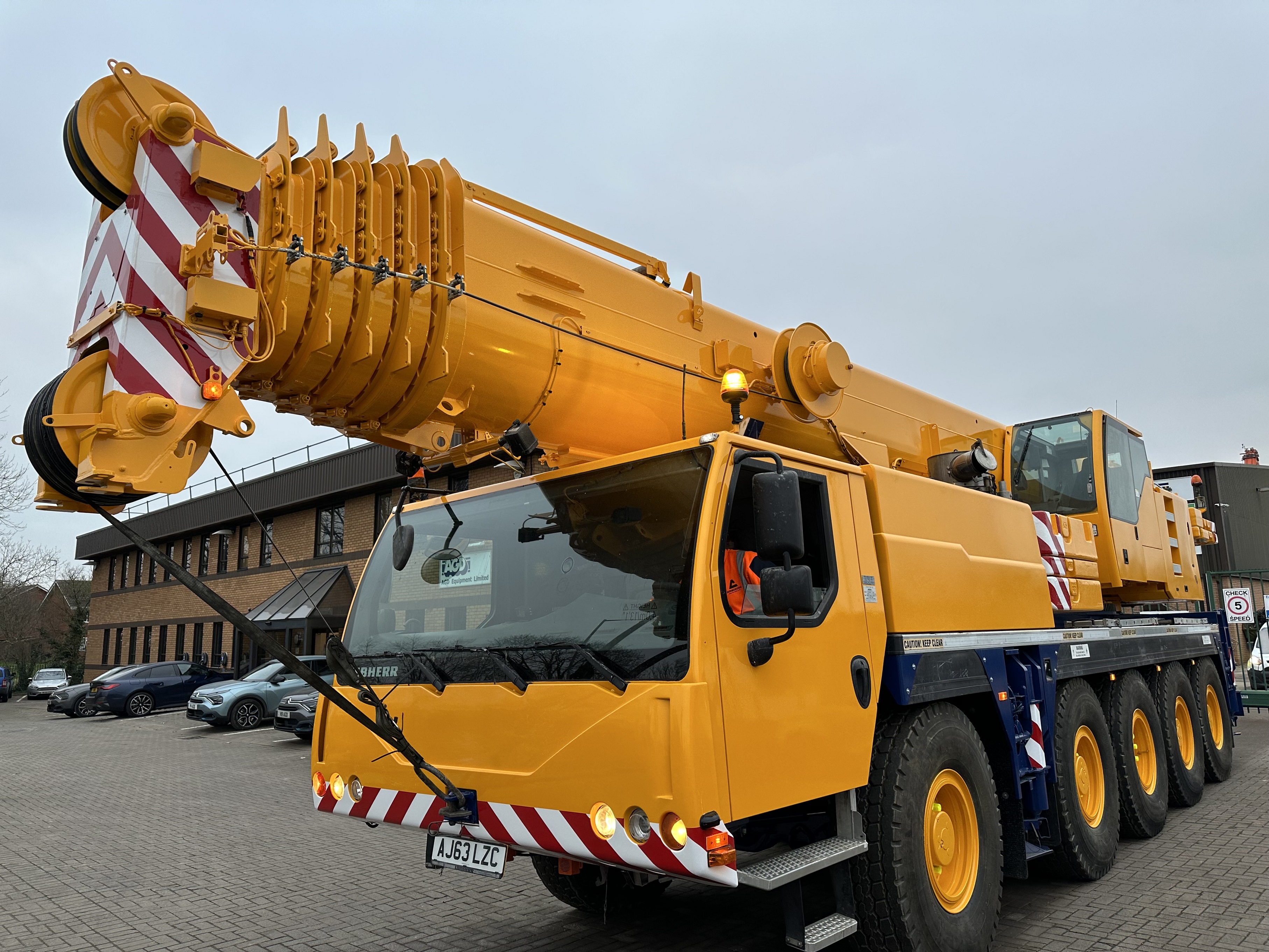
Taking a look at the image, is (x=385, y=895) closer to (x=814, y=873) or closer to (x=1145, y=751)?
(x=814, y=873)

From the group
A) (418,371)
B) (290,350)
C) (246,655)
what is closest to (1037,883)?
(418,371)

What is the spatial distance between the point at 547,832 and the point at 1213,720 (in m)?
8.72

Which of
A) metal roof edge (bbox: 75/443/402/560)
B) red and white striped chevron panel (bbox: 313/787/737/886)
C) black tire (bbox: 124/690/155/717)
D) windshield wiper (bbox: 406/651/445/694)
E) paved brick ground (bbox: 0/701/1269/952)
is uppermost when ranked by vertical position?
metal roof edge (bbox: 75/443/402/560)

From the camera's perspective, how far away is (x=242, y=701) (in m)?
18.9

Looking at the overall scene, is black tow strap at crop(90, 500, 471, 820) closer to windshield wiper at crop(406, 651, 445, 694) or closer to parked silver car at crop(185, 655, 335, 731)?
windshield wiper at crop(406, 651, 445, 694)

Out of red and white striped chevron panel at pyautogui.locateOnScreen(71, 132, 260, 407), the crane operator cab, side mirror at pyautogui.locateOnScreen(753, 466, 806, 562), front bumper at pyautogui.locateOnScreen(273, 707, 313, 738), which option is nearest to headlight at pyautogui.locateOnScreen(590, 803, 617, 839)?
side mirror at pyautogui.locateOnScreen(753, 466, 806, 562)

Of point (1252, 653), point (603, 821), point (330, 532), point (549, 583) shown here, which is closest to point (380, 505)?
point (330, 532)

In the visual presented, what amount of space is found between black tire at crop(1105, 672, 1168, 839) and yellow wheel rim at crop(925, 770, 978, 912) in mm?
2697

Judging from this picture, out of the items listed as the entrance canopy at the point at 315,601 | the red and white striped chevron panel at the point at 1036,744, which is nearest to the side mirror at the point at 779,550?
the red and white striped chevron panel at the point at 1036,744

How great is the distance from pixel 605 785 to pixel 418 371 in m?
1.77

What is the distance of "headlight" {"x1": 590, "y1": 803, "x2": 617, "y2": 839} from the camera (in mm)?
3211

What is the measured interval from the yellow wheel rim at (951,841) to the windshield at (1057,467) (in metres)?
3.53

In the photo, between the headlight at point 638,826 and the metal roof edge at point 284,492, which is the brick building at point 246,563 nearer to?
the metal roof edge at point 284,492

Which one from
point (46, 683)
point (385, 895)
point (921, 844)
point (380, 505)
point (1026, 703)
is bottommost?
point (385, 895)
